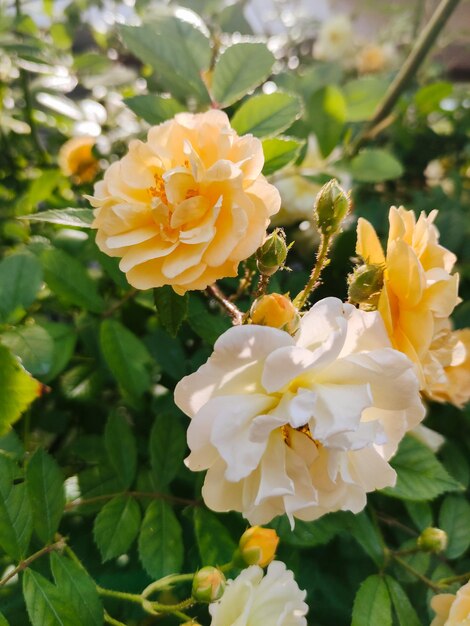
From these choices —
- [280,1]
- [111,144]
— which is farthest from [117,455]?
[280,1]

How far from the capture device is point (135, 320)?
Answer: 684 millimetres

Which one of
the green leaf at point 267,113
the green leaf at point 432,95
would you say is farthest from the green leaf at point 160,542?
the green leaf at point 432,95

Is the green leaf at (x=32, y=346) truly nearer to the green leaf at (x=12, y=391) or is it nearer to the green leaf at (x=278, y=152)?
the green leaf at (x=12, y=391)

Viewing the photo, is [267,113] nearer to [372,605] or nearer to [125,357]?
[125,357]

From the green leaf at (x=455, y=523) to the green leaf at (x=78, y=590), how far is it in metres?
0.35

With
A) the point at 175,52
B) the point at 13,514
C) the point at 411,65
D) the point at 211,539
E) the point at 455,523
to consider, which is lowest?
the point at 455,523

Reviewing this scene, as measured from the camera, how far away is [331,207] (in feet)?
1.43

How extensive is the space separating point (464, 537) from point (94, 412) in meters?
0.44

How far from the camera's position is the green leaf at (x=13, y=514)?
1.35 ft

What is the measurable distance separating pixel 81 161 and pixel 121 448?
1.59 feet

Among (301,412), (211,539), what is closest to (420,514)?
(211,539)

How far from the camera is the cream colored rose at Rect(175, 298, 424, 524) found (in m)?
0.33

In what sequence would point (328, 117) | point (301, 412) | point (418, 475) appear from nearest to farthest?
point (301, 412)
point (418, 475)
point (328, 117)

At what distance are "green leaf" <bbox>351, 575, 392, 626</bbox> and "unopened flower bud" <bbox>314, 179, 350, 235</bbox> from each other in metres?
0.31
